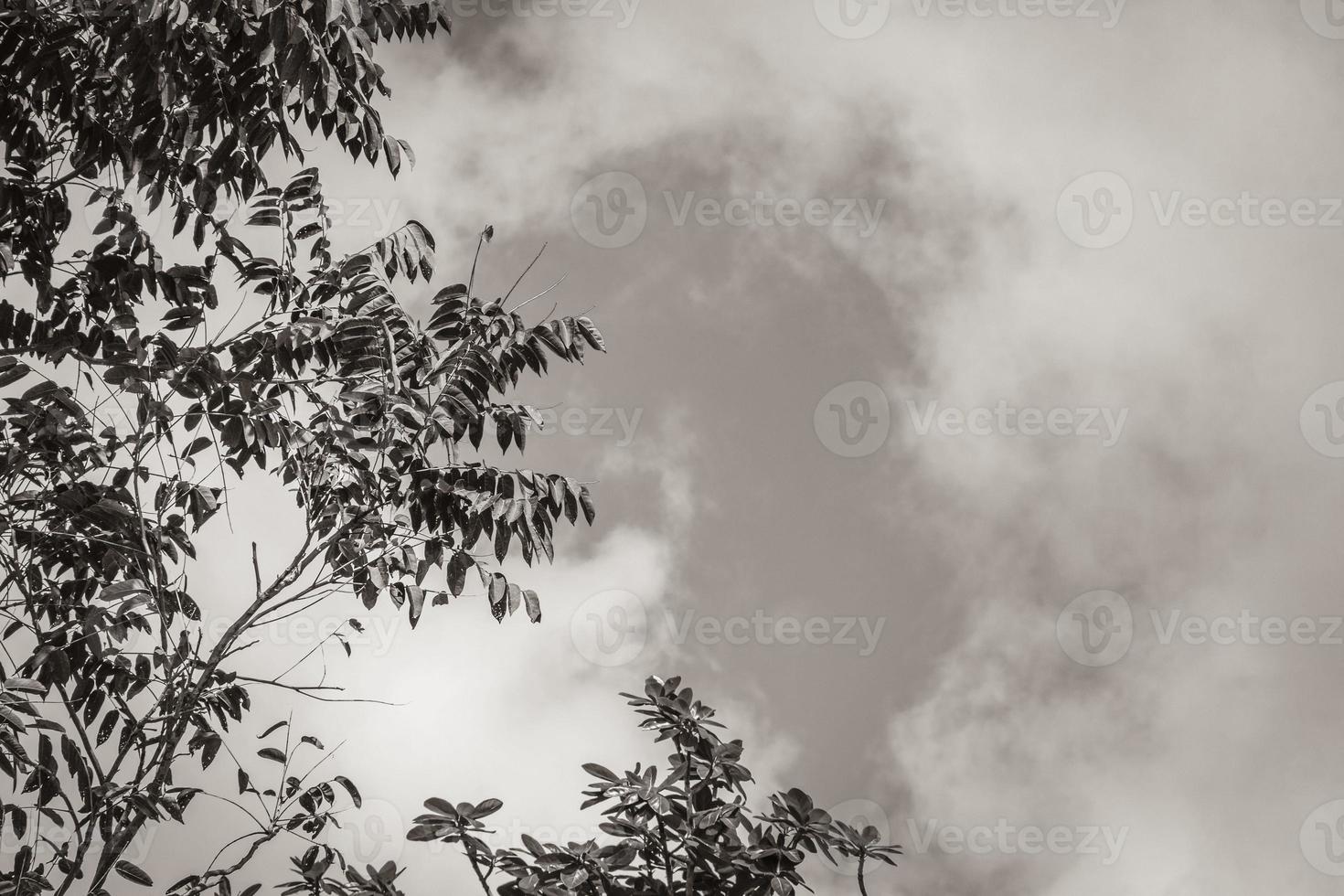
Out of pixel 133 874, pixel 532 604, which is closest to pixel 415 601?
pixel 532 604

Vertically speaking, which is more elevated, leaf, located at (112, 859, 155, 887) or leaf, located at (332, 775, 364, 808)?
leaf, located at (332, 775, 364, 808)

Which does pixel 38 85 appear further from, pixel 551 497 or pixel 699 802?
pixel 699 802

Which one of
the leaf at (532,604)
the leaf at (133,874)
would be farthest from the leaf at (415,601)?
the leaf at (133,874)

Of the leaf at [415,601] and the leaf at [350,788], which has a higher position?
the leaf at [415,601]

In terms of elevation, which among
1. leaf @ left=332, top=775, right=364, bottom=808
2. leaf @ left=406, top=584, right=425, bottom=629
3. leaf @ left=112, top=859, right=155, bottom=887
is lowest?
leaf @ left=112, top=859, right=155, bottom=887

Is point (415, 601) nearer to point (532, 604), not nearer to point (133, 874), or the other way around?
point (532, 604)

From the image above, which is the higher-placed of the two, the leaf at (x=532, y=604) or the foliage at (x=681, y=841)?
the leaf at (x=532, y=604)

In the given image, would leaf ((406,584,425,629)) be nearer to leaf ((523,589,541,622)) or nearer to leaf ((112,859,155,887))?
leaf ((523,589,541,622))

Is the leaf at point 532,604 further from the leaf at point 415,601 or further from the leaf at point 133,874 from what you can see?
the leaf at point 133,874

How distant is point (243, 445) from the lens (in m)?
3.46

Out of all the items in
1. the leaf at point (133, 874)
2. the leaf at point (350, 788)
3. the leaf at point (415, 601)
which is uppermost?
the leaf at point (415, 601)

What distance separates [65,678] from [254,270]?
1.65m

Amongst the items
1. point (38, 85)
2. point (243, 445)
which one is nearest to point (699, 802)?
point (243, 445)

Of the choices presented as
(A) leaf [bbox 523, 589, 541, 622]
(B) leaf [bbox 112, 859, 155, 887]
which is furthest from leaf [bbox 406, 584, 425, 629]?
(B) leaf [bbox 112, 859, 155, 887]
